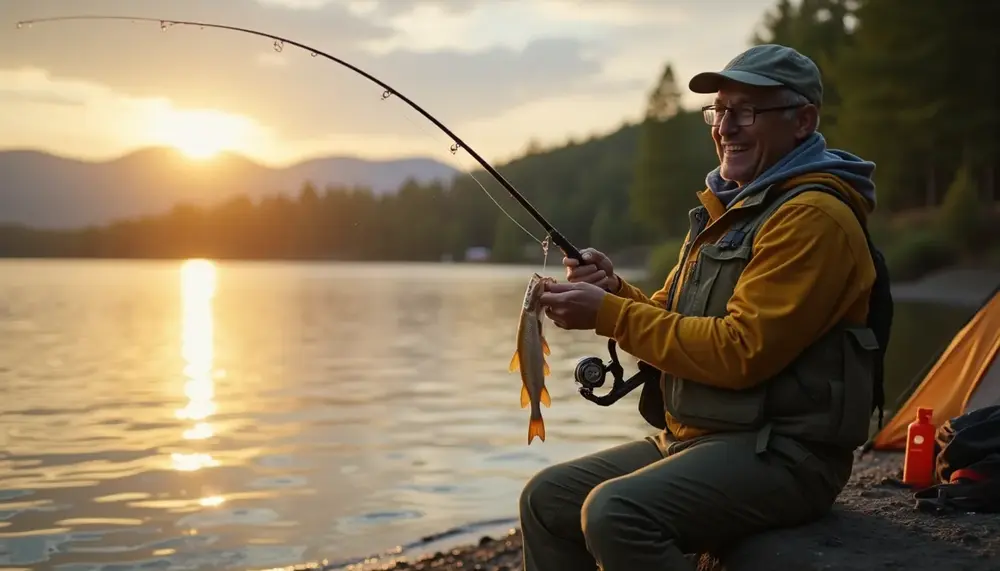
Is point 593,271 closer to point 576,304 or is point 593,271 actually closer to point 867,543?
point 576,304

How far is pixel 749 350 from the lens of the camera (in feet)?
10.1

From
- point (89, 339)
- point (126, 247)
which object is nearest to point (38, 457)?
point (89, 339)

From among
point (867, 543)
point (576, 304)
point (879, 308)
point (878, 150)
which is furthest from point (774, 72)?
point (878, 150)

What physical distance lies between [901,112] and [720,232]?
40.2 metres

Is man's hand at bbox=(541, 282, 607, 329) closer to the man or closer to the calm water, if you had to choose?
the man

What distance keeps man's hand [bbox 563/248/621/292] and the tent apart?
377cm

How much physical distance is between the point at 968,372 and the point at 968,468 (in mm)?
2986

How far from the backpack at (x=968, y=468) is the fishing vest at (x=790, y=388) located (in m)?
1.02

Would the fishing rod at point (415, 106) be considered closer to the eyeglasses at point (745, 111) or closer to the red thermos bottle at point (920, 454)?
the eyeglasses at point (745, 111)

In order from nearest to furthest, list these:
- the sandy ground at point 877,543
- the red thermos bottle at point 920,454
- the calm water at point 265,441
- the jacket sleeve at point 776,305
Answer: the jacket sleeve at point 776,305 → the sandy ground at point 877,543 → the red thermos bottle at point 920,454 → the calm water at point 265,441

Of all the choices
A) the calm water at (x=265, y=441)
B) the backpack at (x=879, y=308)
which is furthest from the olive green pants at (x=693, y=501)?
the calm water at (x=265, y=441)

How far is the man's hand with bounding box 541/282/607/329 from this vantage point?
11.0 feet

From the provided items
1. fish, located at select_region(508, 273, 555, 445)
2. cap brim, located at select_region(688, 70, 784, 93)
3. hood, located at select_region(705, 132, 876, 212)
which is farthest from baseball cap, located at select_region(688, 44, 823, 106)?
fish, located at select_region(508, 273, 555, 445)

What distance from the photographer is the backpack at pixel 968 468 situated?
3998mm
